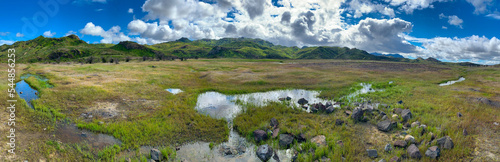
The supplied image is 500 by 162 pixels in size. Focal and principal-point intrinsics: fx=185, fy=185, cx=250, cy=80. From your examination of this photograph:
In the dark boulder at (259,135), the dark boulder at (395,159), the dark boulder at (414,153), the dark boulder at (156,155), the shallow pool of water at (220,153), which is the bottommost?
the shallow pool of water at (220,153)

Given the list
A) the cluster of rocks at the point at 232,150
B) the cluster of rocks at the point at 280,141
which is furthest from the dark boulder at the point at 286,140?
the cluster of rocks at the point at 232,150

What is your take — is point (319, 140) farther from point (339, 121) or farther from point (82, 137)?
point (82, 137)

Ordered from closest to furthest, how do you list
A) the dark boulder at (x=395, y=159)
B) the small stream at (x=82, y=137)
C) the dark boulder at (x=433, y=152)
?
the dark boulder at (x=433, y=152) → the dark boulder at (x=395, y=159) → the small stream at (x=82, y=137)

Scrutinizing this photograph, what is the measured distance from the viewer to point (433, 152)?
10953mm

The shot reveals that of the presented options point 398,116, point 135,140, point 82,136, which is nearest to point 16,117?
point 82,136

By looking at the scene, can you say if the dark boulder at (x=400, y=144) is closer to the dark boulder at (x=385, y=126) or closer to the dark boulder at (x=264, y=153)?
the dark boulder at (x=385, y=126)

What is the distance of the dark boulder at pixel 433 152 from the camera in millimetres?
10844

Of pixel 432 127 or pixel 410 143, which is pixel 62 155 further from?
pixel 432 127

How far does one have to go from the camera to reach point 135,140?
45.4 ft

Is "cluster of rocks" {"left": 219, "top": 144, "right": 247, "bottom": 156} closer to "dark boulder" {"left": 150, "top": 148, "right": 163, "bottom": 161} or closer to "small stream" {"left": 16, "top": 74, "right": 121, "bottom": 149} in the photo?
"dark boulder" {"left": 150, "top": 148, "right": 163, "bottom": 161}

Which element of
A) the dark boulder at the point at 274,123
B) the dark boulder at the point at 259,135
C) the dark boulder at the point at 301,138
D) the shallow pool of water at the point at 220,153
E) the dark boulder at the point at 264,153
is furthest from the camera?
the dark boulder at the point at 274,123

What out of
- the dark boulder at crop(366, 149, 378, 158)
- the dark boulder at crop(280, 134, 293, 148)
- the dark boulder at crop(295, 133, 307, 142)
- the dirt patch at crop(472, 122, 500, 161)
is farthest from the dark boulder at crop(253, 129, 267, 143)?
the dirt patch at crop(472, 122, 500, 161)

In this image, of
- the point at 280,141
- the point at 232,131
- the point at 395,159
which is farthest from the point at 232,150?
the point at 395,159

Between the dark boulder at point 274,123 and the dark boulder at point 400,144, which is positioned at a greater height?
the dark boulder at point 400,144
